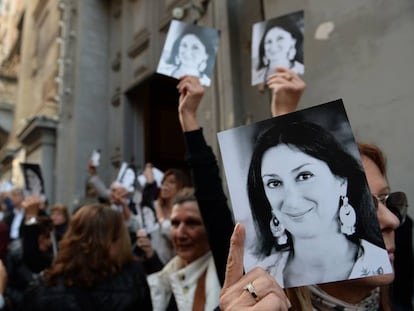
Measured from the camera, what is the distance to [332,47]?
284cm

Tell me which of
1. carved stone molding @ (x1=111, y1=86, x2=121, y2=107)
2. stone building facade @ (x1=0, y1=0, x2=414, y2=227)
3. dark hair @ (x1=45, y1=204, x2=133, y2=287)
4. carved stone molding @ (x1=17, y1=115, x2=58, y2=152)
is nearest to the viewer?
dark hair @ (x1=45, y1=204, x2=133, y2=287)

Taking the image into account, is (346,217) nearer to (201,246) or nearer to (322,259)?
(322,259)

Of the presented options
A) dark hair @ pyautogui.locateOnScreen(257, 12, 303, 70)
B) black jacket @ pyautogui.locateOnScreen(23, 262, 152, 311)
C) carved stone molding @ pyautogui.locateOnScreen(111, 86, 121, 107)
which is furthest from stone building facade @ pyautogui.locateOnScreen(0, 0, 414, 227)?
black jacket @ pyautogui.locateOnScreen(23, 262, 152, 311)

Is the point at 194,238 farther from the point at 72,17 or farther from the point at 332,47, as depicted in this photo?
the point at 72,17

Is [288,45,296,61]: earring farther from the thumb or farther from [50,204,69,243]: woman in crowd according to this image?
[50,204,69,243]: woman in crowd

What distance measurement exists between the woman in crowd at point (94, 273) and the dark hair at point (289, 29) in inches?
46.4

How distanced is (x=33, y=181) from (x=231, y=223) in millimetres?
3133

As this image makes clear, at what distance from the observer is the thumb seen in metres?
0.84

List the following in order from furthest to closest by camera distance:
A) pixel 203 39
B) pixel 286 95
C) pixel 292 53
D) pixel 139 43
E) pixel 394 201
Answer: pixel 139 43 → pixel 203 39 → pixel 292 53 → pixel 286 95 → pixel 394 201

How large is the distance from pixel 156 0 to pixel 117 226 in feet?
17.4

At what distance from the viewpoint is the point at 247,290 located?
78 centimetres

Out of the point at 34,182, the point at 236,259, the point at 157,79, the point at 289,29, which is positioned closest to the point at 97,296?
the point at 236,259

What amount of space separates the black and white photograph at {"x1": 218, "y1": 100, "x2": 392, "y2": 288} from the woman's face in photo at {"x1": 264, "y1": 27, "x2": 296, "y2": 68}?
1303 mm

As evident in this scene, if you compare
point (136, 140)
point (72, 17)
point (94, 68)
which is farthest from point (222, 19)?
point (72, 17)
